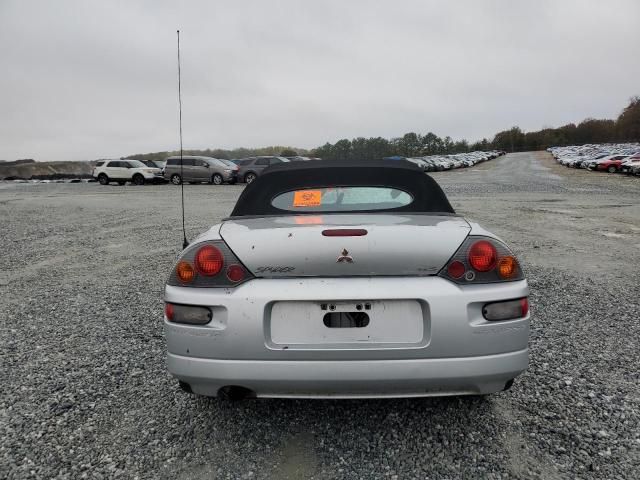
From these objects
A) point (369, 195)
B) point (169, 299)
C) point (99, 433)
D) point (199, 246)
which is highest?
point (369, 195)

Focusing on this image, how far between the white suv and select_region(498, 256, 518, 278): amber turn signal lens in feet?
90.5

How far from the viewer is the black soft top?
3.04m

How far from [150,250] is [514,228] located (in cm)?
→ 692

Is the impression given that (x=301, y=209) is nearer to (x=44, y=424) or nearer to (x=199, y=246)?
(x=199, y=246)

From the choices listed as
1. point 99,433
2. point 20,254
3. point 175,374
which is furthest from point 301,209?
point 20,254

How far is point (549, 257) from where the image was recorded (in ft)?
22.0

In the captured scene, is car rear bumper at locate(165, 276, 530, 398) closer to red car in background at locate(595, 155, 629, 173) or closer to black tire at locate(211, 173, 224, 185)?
black tire at locate(211, 173, 224, 185)

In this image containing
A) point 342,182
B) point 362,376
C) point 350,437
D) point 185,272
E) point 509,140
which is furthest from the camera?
point 509,140

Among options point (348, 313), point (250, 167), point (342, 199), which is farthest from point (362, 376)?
point (250, 167)

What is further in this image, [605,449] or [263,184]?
[263,184]

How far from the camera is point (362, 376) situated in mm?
2039

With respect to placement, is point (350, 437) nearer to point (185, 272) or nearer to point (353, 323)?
point (353, 323)

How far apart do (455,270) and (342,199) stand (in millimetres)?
1140

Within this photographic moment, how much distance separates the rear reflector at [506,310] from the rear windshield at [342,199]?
1.06 m
